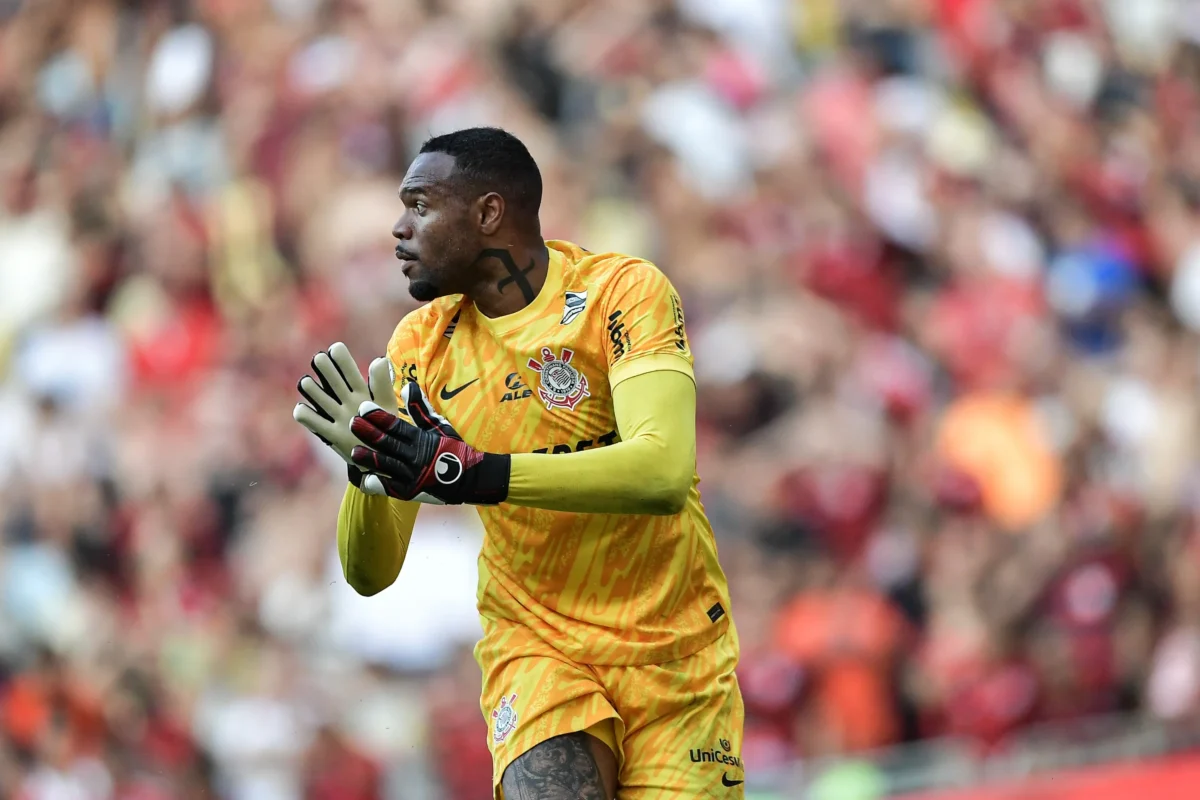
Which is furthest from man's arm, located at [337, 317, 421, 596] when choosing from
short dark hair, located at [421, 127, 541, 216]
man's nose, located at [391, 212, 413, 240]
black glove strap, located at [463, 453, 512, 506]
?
black glove strap, located at [463, 453, 512, 506]

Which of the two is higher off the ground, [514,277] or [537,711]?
[514,277]

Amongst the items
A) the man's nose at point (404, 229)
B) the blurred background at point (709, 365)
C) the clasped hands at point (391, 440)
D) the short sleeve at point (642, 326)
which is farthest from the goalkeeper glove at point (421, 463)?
the blurred background at point (709, 365)

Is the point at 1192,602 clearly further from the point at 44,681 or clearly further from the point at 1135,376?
the point at 44,681

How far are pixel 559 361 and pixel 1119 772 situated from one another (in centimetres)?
433

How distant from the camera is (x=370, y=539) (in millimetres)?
4629

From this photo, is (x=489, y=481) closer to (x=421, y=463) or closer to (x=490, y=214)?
(x=421, y=463)

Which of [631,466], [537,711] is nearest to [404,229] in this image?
[631,466]

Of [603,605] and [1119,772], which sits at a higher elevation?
[1119,772]

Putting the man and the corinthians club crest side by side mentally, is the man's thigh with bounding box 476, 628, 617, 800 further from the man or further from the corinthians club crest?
the corinthians club crest

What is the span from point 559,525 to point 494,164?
0.95m

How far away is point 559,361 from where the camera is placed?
179 inches

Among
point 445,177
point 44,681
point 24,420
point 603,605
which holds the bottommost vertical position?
point 603,605

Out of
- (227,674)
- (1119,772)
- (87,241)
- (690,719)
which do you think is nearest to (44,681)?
(227,674)

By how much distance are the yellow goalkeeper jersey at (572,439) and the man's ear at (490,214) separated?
0.21 meters
